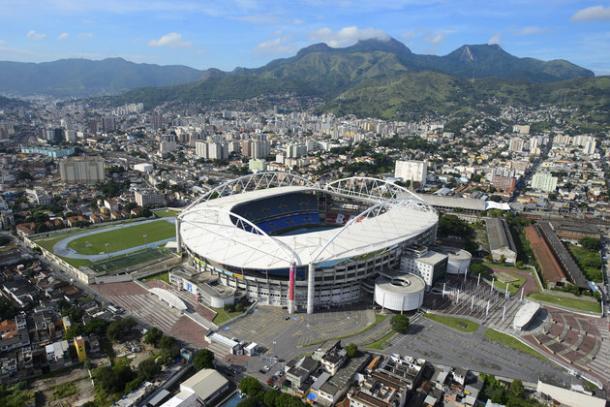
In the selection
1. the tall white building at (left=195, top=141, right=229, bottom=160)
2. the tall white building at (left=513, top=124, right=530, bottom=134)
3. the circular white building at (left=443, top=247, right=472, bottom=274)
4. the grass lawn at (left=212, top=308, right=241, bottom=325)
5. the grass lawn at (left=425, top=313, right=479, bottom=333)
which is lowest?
the grass lawn at (left=212, top=308, right=241, bottom=325)

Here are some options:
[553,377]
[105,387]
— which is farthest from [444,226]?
[105,387]

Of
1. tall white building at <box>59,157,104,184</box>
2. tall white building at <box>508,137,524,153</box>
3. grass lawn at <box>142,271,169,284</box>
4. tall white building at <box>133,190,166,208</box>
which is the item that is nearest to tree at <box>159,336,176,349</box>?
grass lawn at <box>142,271,169,284</box>

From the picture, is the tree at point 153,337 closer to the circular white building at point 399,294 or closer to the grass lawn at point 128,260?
the grass lawn at point 128,260

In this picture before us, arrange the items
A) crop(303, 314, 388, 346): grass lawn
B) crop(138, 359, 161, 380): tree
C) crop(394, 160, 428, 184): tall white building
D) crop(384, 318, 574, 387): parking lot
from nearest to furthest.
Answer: crop(138, 359, 161, 380): tree → crop(384, 318, 574, 387): parking lot → crop(303, 314, 388, 346): grass lawn → crop(394, 160, 428, 184): tall white building

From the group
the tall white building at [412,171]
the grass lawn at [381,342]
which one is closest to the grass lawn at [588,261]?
the grass lawn at [381,342]

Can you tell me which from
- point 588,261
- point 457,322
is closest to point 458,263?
point 457,322

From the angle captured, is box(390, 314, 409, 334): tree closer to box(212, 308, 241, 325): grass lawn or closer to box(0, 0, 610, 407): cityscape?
box(0, 0, 610, 407): cityscape
